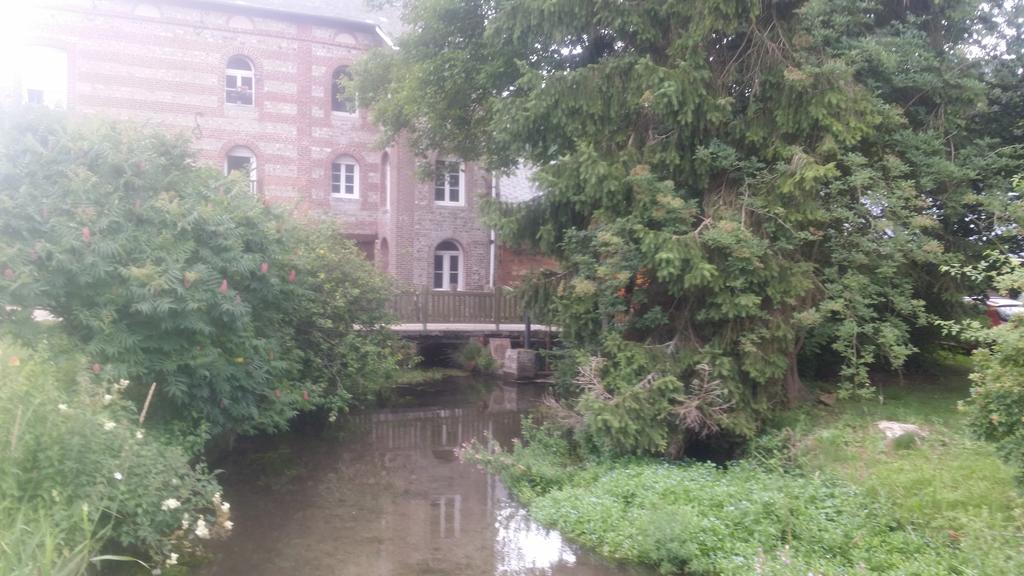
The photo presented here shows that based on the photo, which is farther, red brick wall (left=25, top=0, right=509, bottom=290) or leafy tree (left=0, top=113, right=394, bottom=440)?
red brick wall (left=25, top=0, right=509, bottom=290)

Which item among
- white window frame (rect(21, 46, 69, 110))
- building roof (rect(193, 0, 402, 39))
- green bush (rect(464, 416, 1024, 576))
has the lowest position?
green bush (rect(464, 416, 1024, 576))

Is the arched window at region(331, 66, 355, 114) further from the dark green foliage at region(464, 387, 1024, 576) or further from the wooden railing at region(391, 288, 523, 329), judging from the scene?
the dark green foliage at region(464, 387, 1024, 576)

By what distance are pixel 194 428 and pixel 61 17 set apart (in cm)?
Answer: 1933

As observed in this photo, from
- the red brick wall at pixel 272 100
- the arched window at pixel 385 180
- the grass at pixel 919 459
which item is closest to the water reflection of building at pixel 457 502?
the grass at pixel 919 459

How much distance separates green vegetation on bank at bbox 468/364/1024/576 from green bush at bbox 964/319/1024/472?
418 mm

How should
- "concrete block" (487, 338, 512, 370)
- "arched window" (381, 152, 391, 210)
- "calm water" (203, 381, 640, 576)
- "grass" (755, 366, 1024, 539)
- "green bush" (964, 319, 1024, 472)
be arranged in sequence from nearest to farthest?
"green bush" (964, 319, 1024, 472) → "grass" (755, 366, 1024, 539) → "calm water" (203, 381, 640, 576) → "concrete block" (487, 338, 512, 370) → "arched window" (381, 152, 391, 210)

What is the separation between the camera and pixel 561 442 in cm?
1213

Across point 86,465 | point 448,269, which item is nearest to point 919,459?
point 86,465

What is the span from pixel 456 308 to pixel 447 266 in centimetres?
472

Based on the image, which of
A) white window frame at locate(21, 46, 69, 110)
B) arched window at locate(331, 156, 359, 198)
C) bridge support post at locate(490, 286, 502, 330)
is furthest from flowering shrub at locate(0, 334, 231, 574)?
arched window at locate(331, 156, 359, 198)

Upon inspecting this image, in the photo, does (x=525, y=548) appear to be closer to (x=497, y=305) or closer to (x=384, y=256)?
(x=497, y=305)

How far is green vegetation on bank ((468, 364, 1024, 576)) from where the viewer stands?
24.0 feet

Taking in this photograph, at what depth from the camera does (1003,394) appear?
23.0ft

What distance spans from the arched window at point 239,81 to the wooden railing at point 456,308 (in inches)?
328
